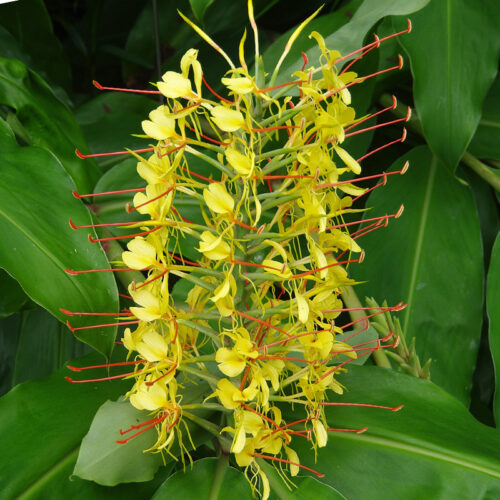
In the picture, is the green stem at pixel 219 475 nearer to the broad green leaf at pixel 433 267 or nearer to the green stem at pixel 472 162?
the broad green leaf at pixel 433 267

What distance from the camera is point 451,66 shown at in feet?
2.98

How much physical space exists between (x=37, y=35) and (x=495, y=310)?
2.97 feet

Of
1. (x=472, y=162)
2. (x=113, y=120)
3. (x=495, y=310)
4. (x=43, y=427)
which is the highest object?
(x=113, y=120)

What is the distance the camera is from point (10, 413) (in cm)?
67

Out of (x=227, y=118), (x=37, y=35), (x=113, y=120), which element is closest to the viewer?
(x=227, y=118)

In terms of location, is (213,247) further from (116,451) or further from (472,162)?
(472,162)

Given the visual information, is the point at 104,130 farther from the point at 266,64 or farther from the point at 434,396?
the point at 434,396

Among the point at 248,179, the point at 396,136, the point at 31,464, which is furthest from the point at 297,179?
the point at 396,136

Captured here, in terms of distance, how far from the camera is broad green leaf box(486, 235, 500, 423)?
0.84 m

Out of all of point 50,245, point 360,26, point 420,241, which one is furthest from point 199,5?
point 420,241

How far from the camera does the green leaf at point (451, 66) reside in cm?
88

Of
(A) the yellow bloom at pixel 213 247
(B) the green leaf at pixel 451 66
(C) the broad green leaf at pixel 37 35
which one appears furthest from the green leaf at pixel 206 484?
(C) the broad green leaf at pixel 37 35

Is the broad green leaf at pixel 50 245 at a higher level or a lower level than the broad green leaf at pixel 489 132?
higher

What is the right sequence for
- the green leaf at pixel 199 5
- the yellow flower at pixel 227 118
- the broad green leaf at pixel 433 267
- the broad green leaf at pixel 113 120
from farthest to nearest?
1. the broad green leaf at pixel 113 120
2. the broad green leaf at pixel 433 267
3. the green leaf at pixel 199 5
4. the yellow flower at pixel 227 118
